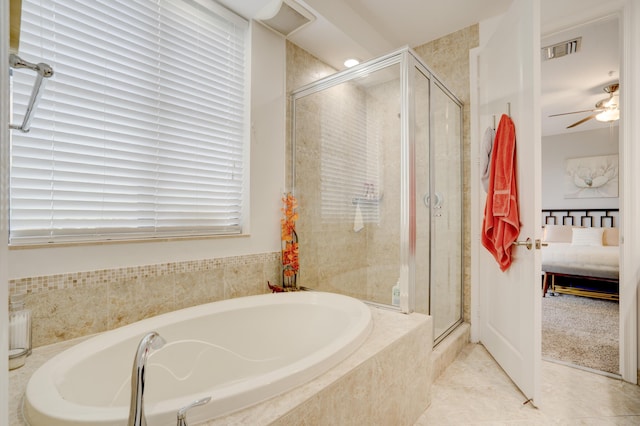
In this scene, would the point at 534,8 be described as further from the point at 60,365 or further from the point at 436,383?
the point at 60,365

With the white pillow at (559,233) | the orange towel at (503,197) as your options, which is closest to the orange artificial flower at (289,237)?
the orange towel at (503,197)

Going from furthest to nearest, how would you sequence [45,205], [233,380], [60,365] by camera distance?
1. [233,380]
2. [45,205]
3. [60,365]

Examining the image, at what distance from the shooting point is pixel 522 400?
1714 mm

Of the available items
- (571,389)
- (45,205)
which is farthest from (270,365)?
(571,389)

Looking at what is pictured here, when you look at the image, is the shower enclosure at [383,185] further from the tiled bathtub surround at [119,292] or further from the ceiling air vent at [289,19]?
the tiled bathtub surround at [119,292]

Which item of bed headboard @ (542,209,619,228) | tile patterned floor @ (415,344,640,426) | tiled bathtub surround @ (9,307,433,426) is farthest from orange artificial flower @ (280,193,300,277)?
bed headboard @ (542,209,619,228)

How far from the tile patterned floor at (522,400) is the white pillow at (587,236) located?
3483 mm

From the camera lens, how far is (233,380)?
5.14ft

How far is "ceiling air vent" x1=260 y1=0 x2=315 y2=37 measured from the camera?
6.32 ft

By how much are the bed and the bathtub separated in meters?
2.71

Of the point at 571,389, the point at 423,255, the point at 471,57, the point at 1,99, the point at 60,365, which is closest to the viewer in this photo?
the point at 1,99

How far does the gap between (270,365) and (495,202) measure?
1639 mm

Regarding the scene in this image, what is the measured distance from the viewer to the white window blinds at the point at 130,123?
131 centimetres

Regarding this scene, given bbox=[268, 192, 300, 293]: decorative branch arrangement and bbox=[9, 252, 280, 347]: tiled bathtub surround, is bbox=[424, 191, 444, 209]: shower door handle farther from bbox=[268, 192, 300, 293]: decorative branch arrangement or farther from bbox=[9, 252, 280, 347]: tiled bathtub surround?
bbox=[9, 252, 280, 347]: tiled bathtub surround
